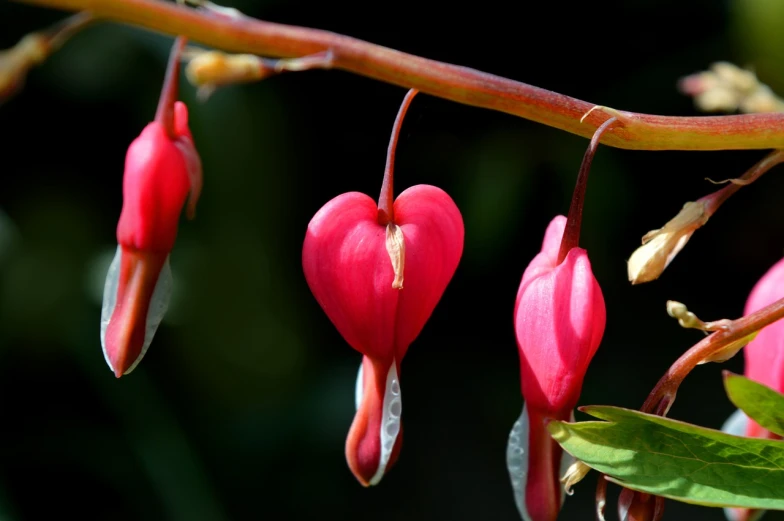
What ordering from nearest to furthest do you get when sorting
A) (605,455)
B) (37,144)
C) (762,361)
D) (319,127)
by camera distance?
(605,455), (762,361), (37,144), (319,127)

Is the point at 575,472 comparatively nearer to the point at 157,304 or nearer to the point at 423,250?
the point at 423,250

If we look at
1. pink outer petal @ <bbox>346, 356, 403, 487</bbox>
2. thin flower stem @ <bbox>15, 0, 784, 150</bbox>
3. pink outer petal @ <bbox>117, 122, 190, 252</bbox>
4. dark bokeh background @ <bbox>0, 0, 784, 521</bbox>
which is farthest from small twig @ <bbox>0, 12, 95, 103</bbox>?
dark bokeh background @ <bbox>0, 0, 784, 521</bbox>

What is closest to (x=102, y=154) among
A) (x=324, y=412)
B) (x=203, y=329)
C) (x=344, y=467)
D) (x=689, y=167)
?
(x=203, y=329)

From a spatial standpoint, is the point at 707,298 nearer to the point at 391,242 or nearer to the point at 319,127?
the point at 319,127

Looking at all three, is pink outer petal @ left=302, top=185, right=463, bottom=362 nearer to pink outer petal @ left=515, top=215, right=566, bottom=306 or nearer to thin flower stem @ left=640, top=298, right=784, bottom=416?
pink outer petal @ left=515, top=215, right=566, bottom=306

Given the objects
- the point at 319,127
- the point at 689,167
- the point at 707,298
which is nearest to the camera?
the point at 319,127

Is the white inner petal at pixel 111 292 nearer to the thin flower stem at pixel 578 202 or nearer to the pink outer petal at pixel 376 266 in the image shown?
the pink outer petal at pixel 376 266

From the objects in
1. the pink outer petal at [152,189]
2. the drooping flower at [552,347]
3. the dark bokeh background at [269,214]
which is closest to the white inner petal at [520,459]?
the drooping flower at [552,347]
